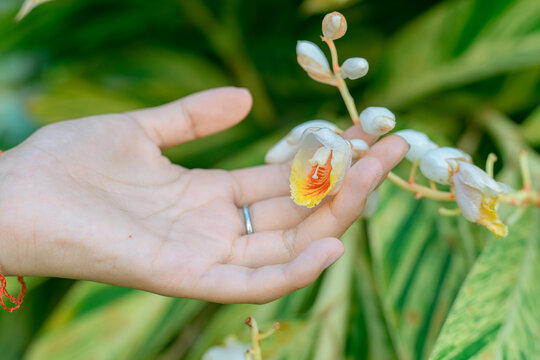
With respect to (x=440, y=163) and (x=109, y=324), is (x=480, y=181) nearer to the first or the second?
(x=440, y=163)

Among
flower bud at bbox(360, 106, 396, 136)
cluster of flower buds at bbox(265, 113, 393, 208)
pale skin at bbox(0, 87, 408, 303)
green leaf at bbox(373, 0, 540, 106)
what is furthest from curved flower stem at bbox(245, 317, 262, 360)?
green leaf at bbox(373, 0, 540, 106)

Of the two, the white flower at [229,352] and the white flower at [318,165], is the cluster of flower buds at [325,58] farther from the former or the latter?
the white flower at [229,352]

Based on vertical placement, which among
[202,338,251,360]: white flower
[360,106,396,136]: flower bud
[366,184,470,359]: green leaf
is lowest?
[366,184,470,359]: green leaf

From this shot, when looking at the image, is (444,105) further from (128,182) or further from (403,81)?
(128,182)

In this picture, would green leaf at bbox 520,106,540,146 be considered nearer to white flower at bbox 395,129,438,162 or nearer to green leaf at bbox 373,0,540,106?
green leaf at bbox 373,0,540,106

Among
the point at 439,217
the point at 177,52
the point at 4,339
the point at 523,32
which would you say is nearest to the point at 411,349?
the point at 439,217

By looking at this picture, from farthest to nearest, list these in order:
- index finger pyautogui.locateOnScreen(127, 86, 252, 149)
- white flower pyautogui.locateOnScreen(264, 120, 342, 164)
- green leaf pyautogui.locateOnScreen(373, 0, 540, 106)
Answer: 1. green leaf pyautogui.locateOnScreen(373, 0, 540, 106)
2. index finger pyautogui.locateOnScreen(127, 86, 252, 149)
3. white flower pyautogui.locateOnScreen(264, 120, 342, 164)
